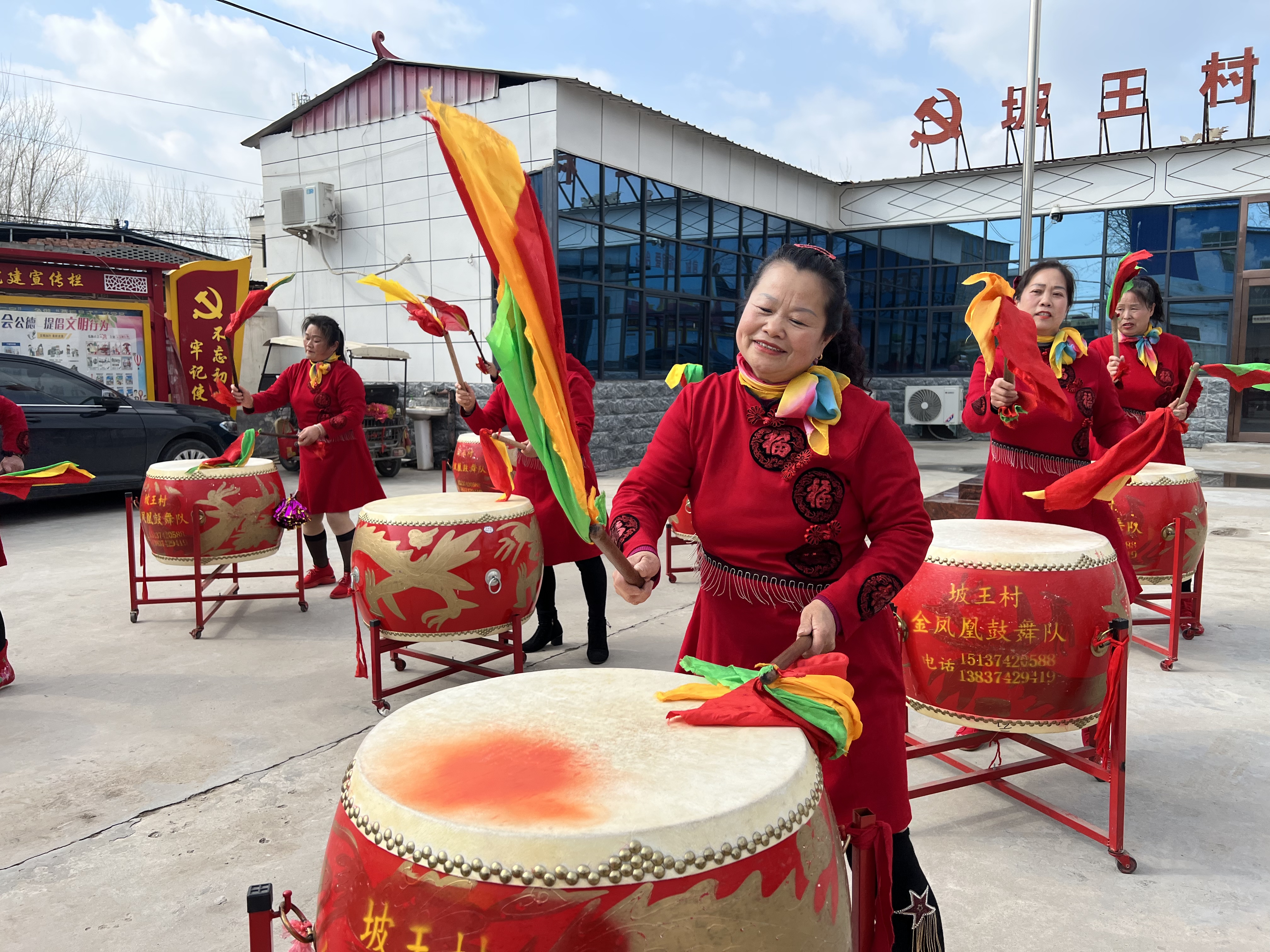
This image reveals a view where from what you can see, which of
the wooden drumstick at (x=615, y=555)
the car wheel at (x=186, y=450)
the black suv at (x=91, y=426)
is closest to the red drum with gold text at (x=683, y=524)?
the wooden drumstick at (x=615, y=555)

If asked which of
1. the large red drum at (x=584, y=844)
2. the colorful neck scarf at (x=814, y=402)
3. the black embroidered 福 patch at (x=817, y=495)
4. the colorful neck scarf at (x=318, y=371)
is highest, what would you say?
the colorful neck scarf at (x=318, y=371)

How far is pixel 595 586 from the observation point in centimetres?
364

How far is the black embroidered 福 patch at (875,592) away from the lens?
1.31 meters

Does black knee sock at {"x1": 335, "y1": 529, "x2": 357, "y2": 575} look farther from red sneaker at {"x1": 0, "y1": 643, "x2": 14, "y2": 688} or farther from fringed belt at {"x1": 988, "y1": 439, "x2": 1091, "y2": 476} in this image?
fringed belt at {"x1": 988, "y1": 439, "x2": 1091, "y2": 476}

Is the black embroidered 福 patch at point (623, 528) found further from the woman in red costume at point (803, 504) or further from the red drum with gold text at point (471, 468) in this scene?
the red drum with gold text at point (471, 468)

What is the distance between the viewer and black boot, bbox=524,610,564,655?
12.1 feet

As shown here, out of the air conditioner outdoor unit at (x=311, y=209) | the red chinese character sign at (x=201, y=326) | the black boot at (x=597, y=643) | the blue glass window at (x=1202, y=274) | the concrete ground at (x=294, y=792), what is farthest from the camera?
the blue glass window at (x=1202, y=274)

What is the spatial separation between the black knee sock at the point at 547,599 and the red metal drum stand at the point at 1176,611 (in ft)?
7.23

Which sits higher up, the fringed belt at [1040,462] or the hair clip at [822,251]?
the hair clip at [822,251]

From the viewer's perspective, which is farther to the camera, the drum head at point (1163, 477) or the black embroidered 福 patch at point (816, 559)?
the drum head at point (1163, 477)

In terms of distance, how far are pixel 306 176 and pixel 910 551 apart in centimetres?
1047

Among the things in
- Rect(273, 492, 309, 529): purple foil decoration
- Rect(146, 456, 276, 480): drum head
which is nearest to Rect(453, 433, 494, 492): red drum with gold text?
Rect(273, 492, 309, 529): purple foil decoration

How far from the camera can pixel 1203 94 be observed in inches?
444

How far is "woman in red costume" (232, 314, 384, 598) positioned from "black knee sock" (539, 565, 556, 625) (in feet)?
3.63
